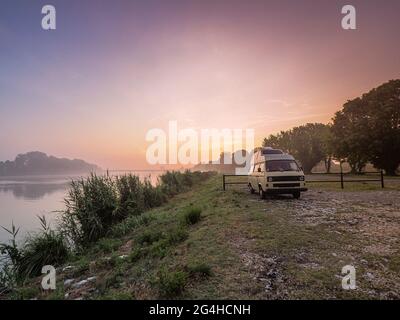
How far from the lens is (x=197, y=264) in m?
6.46

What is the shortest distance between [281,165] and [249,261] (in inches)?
423

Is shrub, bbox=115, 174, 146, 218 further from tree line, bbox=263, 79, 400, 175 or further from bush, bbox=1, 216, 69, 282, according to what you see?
tree line, bbox=263, 79, 400, 175

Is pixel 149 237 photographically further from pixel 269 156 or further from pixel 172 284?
pixel 269 156

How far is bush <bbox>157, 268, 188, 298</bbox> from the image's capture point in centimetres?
537

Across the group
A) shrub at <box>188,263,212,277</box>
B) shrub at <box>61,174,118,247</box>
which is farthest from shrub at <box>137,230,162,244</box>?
shrub at <box>188,263,212,277</box>

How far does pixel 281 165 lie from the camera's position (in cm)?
1659

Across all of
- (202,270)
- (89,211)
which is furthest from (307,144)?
(202,270)

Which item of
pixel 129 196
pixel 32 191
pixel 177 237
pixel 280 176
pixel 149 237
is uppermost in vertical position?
pixel 280 176

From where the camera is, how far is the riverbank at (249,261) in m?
5.43

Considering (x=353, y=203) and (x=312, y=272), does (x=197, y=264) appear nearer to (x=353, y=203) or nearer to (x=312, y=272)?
(x=312, y=272)

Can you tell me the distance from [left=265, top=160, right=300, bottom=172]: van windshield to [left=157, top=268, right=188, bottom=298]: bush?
37.8 ft

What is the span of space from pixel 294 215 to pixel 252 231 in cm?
307

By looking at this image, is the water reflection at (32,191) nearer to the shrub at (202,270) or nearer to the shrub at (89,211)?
the shrub at (89,211)
